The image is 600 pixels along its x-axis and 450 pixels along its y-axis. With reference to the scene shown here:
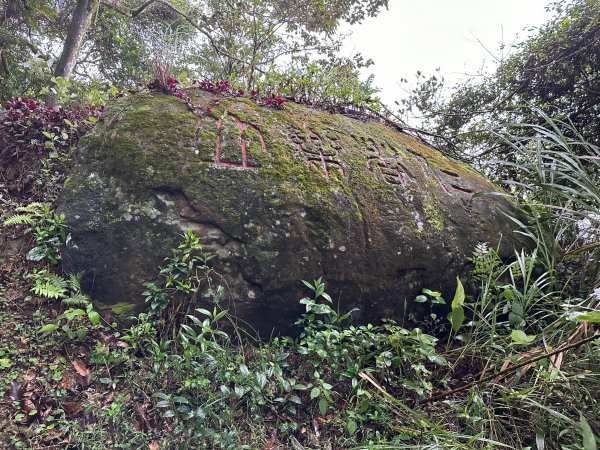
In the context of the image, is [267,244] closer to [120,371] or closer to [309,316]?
[309,316]

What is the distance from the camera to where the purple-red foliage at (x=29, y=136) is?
3.01m

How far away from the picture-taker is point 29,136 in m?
3.15

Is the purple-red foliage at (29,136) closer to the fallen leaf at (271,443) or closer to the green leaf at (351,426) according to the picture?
the fallen leaf at (271,443)

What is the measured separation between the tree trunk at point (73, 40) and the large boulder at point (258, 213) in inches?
139

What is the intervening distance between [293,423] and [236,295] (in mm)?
782

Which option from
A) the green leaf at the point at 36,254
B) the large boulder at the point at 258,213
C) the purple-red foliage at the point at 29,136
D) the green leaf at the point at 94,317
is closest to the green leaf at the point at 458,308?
the large boulder at the point at 258,213

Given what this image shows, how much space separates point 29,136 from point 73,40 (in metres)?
3.20

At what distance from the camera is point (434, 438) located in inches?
68.9

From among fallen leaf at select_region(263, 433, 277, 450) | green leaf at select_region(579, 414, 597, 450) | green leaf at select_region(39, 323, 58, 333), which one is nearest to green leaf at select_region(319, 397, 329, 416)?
fallen leaf at select_region(263, 433, 277, 450)

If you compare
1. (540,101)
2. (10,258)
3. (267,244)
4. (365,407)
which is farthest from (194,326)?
(540,101)

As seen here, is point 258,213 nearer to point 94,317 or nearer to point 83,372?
point 94,317

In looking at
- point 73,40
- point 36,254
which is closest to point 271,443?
point 36,254

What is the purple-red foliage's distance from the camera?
3012mm

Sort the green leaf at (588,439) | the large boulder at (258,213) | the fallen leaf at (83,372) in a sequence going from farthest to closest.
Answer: the large boulder at (258,213), the fallen leaf at (83,372), the green leaf at (588,439)
